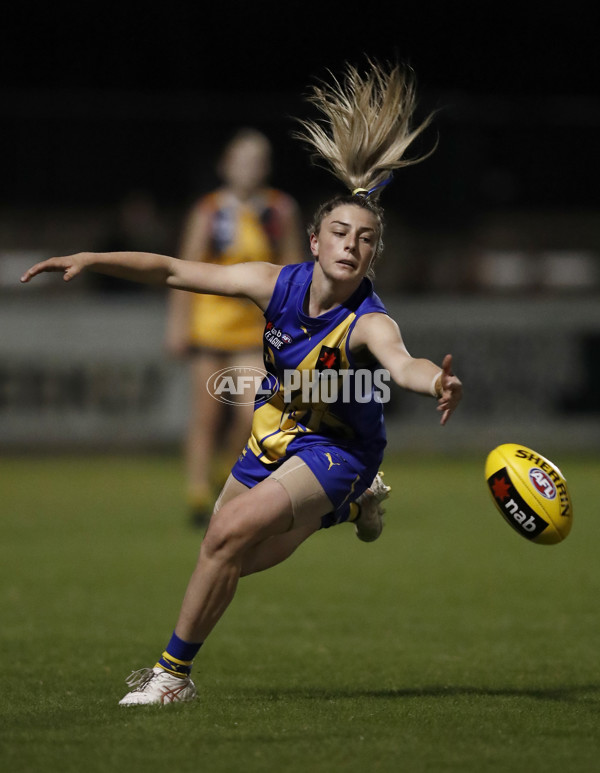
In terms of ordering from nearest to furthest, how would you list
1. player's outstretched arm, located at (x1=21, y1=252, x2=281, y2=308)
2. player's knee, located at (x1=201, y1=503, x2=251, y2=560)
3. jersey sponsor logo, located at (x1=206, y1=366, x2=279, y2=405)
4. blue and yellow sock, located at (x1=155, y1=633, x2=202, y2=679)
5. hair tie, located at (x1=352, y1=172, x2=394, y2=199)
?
player's knee, located at (x1=201, y1=503, x2=251, y2=560) → blue and yellow sock, located at (x1=155, y1=633, x2=202, y2=679) → player's outstretched arm, located at (x1=21, y1=252, x2=281, y2=308) → hair tie, located at (x1=352, y1=172, x2=394, y2=199) → jersey sponsor logo, located at (x1=206, y1=366, x2=279, y2=405)

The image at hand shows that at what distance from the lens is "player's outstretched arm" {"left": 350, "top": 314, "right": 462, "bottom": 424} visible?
13.3ft

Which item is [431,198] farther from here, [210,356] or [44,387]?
[210,356]

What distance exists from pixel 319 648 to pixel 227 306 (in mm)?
3843

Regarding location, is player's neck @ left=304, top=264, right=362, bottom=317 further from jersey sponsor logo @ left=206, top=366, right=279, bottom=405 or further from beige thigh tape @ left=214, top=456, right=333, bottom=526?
jersey sponsor logo @ left=206, top=366, right=279, bottom=405

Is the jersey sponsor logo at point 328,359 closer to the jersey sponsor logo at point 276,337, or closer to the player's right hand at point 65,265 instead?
the jersey sponsor logo at point 276,337

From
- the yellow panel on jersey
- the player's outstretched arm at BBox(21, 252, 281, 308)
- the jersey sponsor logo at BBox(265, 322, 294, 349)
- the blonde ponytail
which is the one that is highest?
the blonde ponytail

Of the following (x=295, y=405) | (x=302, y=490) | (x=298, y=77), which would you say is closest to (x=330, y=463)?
(x=302, y=490)

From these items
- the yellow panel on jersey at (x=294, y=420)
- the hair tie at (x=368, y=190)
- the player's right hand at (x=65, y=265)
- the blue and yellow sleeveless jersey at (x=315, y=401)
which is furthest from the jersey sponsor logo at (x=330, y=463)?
the player's right hand at (x=65, y=265)

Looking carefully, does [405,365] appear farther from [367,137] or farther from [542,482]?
[367,137]

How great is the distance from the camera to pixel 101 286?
14.9m

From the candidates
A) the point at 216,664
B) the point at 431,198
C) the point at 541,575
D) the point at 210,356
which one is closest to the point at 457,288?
the point at 431,198

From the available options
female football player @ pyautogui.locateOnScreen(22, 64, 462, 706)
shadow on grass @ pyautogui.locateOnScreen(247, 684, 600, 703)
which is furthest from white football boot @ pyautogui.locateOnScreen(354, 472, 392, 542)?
shadow on grass @ pyautogui.locateOnScreen(247, 684, 600, 703)

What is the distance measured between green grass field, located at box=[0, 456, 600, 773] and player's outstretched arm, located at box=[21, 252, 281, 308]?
4.87 feet

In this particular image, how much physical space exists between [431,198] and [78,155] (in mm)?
4098
